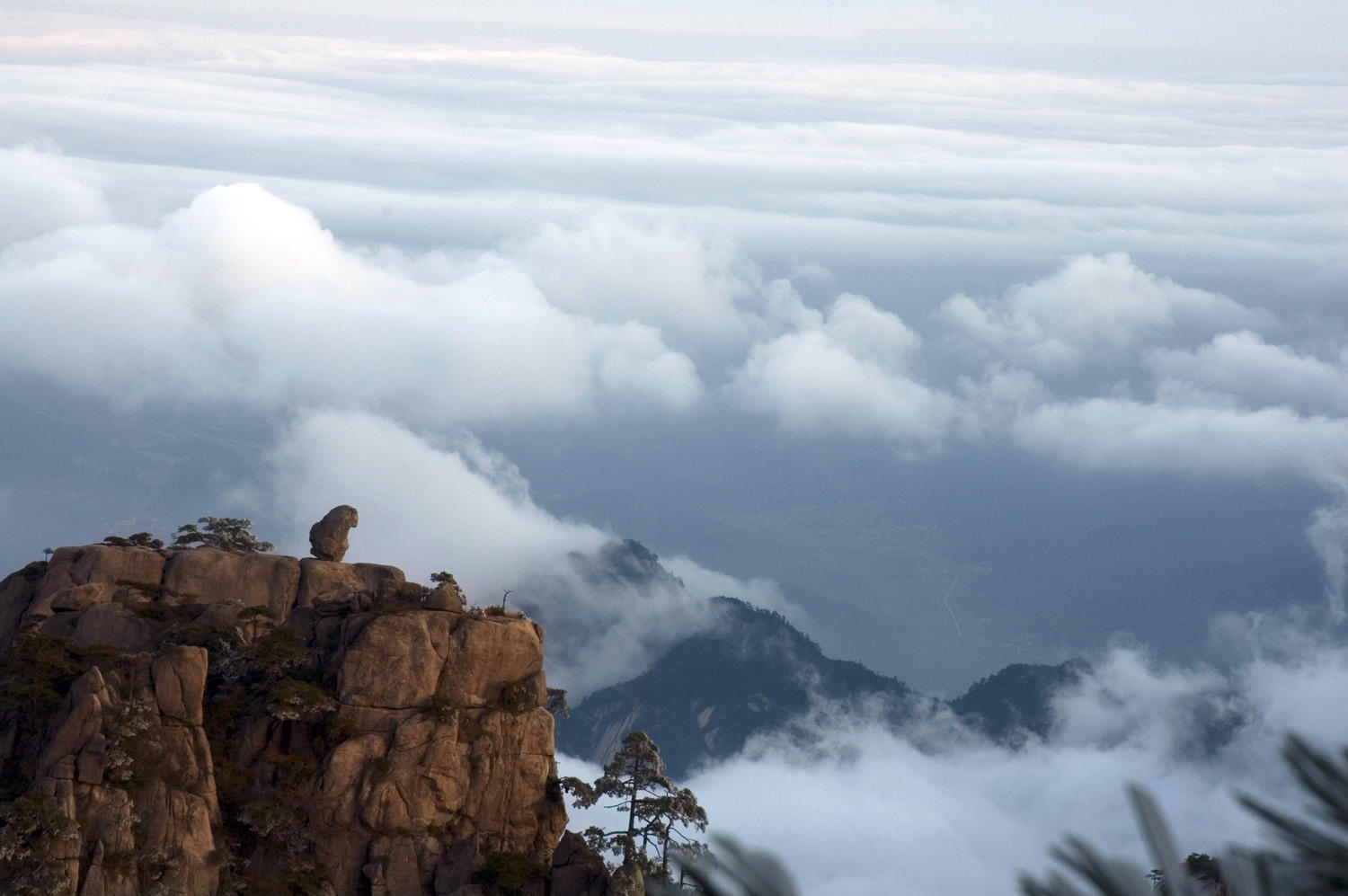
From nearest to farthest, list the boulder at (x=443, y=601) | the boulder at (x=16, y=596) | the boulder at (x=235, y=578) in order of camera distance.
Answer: the boulder at (x=443, y=601) < the boulder at (x=16, y=596) < the boulder at (x=235, y=578)

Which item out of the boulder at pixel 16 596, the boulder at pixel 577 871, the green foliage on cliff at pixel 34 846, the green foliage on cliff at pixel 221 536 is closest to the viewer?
the green foliage on cliff at pixel 34 846

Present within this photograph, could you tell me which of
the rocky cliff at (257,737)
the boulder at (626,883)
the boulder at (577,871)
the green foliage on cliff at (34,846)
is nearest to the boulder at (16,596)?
the rocky cliff at (257,737)

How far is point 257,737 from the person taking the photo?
62625 millimetres

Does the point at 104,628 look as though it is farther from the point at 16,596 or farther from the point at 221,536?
the point at 221,536

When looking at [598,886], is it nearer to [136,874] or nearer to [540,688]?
[540,688]

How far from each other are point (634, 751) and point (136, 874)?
24095mm

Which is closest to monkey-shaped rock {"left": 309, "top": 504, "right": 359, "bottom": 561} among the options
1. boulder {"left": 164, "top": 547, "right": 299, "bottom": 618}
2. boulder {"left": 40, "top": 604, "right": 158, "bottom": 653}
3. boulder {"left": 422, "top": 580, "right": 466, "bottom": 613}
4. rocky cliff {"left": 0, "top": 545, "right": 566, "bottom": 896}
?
boulder {"left": 164, "top": 547, "right": 299, "bottom": 618}

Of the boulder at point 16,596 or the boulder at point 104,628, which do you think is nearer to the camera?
the boulder at point 104,628

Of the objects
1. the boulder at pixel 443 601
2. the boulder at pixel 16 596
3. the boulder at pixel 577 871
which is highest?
the boulder at pixel 16 596

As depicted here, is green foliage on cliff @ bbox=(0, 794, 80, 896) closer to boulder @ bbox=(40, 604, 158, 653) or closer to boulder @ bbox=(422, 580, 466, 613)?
boulder @ bbox=(40, 604, 158, 653)

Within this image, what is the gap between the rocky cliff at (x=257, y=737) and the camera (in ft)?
183

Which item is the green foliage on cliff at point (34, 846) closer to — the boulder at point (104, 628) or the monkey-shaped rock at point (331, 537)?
the boulder at point (104, 628)

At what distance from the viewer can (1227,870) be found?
7664 millimetres

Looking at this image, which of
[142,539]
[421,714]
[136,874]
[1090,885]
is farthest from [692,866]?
[142,539]
